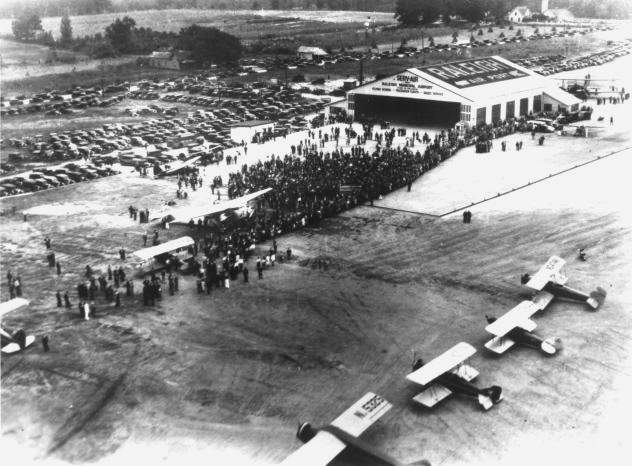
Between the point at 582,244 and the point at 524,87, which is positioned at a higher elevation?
the point at 524,87

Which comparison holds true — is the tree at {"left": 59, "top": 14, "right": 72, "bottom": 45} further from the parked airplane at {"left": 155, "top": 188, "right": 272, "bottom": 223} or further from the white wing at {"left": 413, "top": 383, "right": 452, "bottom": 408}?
the white wing at {"left": 413, "top": 383, "right": 452, "bottom": 408}

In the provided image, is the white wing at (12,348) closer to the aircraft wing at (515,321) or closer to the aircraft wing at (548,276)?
the aircraft wing at (515,321)

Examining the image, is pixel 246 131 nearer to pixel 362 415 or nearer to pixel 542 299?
pixel 542 299

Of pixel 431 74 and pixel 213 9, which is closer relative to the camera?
pixel 431 74

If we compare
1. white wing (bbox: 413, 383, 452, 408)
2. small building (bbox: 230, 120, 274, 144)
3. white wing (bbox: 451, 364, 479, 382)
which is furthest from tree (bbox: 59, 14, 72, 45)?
white wing (bbox: 413, 383, 452, 408)

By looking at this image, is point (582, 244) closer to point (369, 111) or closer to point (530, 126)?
point (530, 126)

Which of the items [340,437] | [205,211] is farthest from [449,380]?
[205,211]

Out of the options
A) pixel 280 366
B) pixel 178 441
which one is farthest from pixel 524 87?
pixel 178 441
